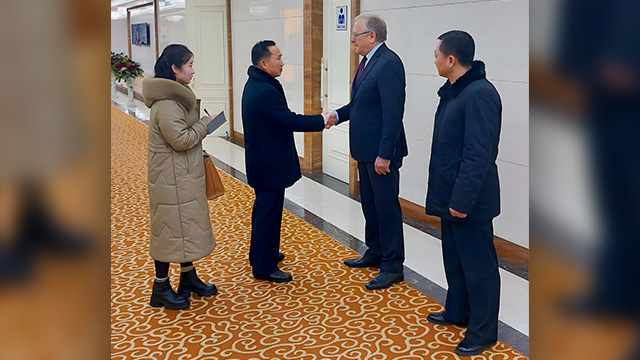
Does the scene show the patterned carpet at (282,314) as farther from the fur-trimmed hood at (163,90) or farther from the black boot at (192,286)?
the fur-trimmed hood at (163,90)

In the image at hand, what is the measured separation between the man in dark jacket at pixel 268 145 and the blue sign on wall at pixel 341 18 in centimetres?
345

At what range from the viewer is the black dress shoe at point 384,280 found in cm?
454

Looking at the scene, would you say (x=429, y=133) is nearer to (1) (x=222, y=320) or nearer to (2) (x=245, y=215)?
(2) (x=245, y=215)

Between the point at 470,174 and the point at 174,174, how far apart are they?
193 centimetres

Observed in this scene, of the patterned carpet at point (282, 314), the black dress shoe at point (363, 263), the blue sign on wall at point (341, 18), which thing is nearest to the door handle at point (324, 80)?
the blue sign on wall at point (341, 18)

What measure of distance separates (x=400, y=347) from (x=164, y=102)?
7.17 ft

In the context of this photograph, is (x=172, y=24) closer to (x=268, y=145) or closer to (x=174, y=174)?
(x=268, y=145)

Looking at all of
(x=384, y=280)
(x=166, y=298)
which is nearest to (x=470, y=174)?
(x=384, y=280)

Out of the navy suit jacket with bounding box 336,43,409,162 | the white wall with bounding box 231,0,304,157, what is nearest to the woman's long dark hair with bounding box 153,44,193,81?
the navy suit jacket with bounding box 336,43,409,162

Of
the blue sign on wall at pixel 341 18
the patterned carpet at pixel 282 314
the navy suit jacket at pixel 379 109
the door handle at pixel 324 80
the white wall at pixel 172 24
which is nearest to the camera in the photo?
the patterned carpet at pixel 282 314

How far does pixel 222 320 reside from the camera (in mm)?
4066
